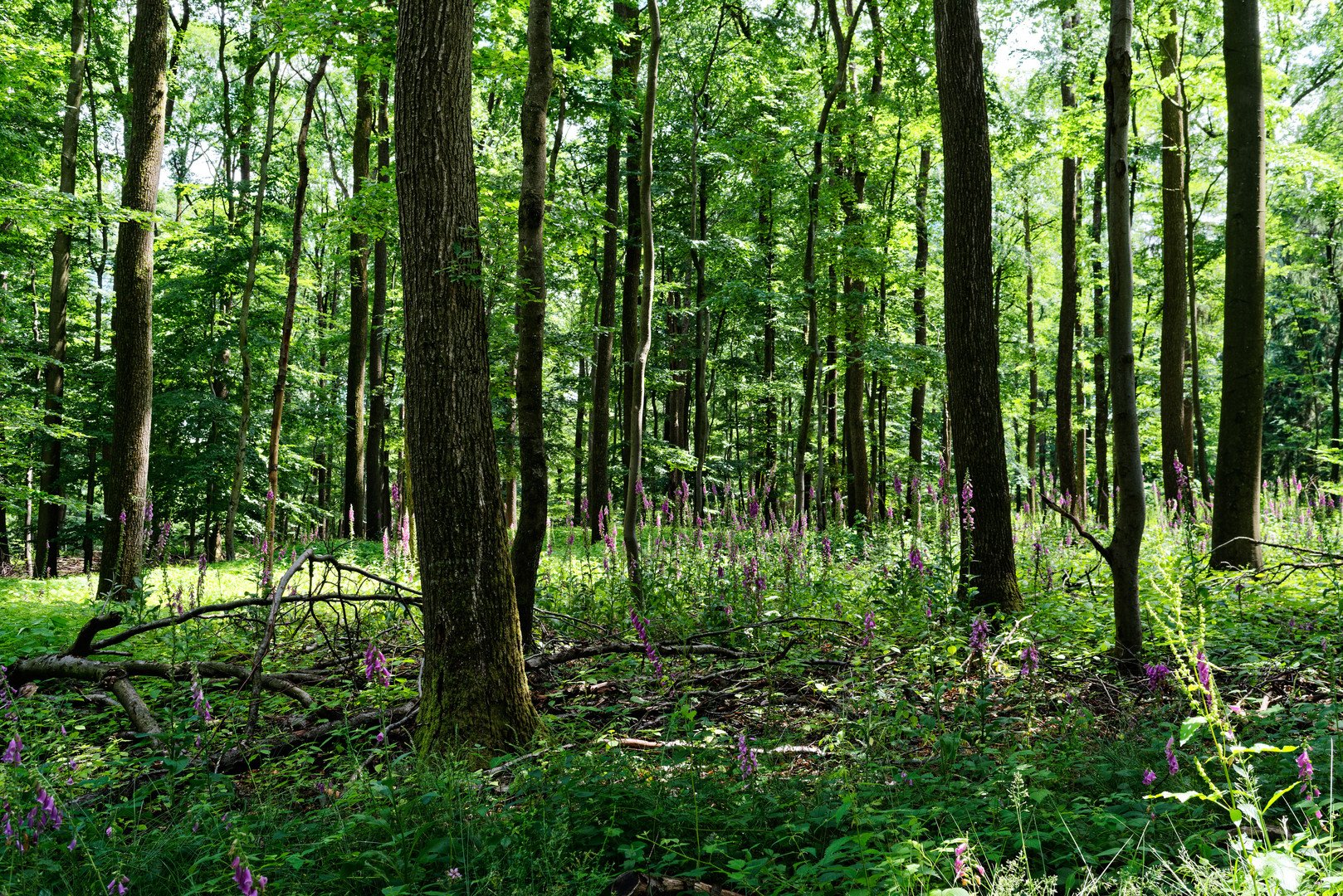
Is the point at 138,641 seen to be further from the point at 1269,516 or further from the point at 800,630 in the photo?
the point at 1269,516

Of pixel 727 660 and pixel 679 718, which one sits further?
pixel 727 660

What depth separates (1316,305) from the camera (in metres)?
23.8

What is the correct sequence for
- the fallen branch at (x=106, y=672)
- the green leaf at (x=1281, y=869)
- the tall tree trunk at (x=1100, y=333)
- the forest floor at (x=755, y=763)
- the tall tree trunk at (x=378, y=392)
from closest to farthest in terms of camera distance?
the green leaf at (x=1281, y=869)
the forest floor at (x=755, y=763)
the fallen branch at (x=106, y=672)
the tall tree trunk at (x=378, y=392)
the tall tree trunk at (x=1100, y=333)

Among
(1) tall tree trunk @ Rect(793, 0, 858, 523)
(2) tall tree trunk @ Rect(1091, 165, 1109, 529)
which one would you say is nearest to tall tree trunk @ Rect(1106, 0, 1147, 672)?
(1) tall tree trunk @ Rect(793, 0, 858, 523)

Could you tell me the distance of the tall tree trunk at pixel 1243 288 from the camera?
6.69m

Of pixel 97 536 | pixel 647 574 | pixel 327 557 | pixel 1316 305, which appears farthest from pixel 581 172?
pixel 1316 305

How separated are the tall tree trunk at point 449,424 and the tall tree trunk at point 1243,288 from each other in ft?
21.5

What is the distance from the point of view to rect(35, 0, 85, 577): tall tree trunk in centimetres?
1430

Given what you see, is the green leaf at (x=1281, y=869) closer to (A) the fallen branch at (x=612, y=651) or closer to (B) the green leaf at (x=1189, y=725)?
(B) the green leaf at (x=1189, y=725)

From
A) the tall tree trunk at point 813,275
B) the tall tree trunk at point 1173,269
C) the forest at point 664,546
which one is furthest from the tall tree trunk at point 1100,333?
the tall tree trunk at point 813,275

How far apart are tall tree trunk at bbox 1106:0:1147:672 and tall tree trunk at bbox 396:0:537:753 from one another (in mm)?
3593

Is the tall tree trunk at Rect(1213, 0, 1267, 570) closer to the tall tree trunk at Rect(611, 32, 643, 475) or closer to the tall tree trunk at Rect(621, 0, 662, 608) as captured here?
the tall tree trunk at Rect(621, 0, 662, 608)

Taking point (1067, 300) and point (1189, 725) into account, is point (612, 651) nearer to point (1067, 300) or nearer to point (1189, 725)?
point (1189, 725)

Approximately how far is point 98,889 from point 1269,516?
1399cm
